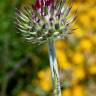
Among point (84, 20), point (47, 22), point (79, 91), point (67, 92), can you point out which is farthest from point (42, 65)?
point (47, 22)

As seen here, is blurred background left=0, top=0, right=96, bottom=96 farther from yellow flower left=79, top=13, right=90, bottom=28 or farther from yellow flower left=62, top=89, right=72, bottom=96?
yellow flower left=79, top=13, right=90, bottom=28

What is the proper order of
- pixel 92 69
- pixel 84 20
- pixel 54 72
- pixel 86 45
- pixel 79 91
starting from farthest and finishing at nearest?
pixel 84 20 → pixel 86 45 → pixel 92 69 → pixel 79 91 → pixel 54 72

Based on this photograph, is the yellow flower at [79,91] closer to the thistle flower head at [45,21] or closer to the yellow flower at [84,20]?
the yellow flower at [84,20]

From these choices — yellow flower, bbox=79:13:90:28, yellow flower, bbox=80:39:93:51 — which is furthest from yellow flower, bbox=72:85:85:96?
yellow flower, bbox=79:13:90:28

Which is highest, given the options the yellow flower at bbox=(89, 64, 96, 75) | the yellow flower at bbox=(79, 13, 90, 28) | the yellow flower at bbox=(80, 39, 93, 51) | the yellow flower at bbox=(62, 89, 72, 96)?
the yellow flower at bbox=(79, 13, 90, 28)

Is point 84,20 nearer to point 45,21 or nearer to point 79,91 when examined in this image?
point 79,91

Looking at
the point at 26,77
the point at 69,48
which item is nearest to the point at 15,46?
the point at 26,77

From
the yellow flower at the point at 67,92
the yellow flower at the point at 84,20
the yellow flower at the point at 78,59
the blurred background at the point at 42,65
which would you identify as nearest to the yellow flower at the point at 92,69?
the blurred background at the point at 42,65
